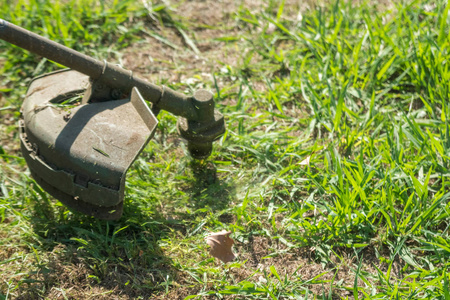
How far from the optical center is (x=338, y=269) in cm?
271

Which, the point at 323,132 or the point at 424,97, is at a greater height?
the point at 424,97

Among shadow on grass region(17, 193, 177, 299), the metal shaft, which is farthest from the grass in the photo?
the metal shaft

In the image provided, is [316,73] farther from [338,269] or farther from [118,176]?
[118,176]

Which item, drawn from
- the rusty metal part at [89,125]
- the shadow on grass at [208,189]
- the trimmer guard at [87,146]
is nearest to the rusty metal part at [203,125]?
the rusty metal part at [89,125]

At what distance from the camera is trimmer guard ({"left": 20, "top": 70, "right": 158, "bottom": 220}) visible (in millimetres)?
2451

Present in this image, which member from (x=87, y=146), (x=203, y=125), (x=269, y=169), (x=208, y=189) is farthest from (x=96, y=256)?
(x=269, y=169)

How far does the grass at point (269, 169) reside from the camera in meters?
2.66

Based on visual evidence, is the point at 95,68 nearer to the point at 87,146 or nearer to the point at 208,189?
the point at 87,146

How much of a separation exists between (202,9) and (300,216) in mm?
2334

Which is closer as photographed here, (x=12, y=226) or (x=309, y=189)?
(x=12, y=226)

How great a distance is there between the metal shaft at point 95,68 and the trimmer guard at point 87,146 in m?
0.10

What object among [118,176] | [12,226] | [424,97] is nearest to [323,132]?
[424,97]

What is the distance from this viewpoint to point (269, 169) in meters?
3.19

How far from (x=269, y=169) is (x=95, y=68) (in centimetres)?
121
